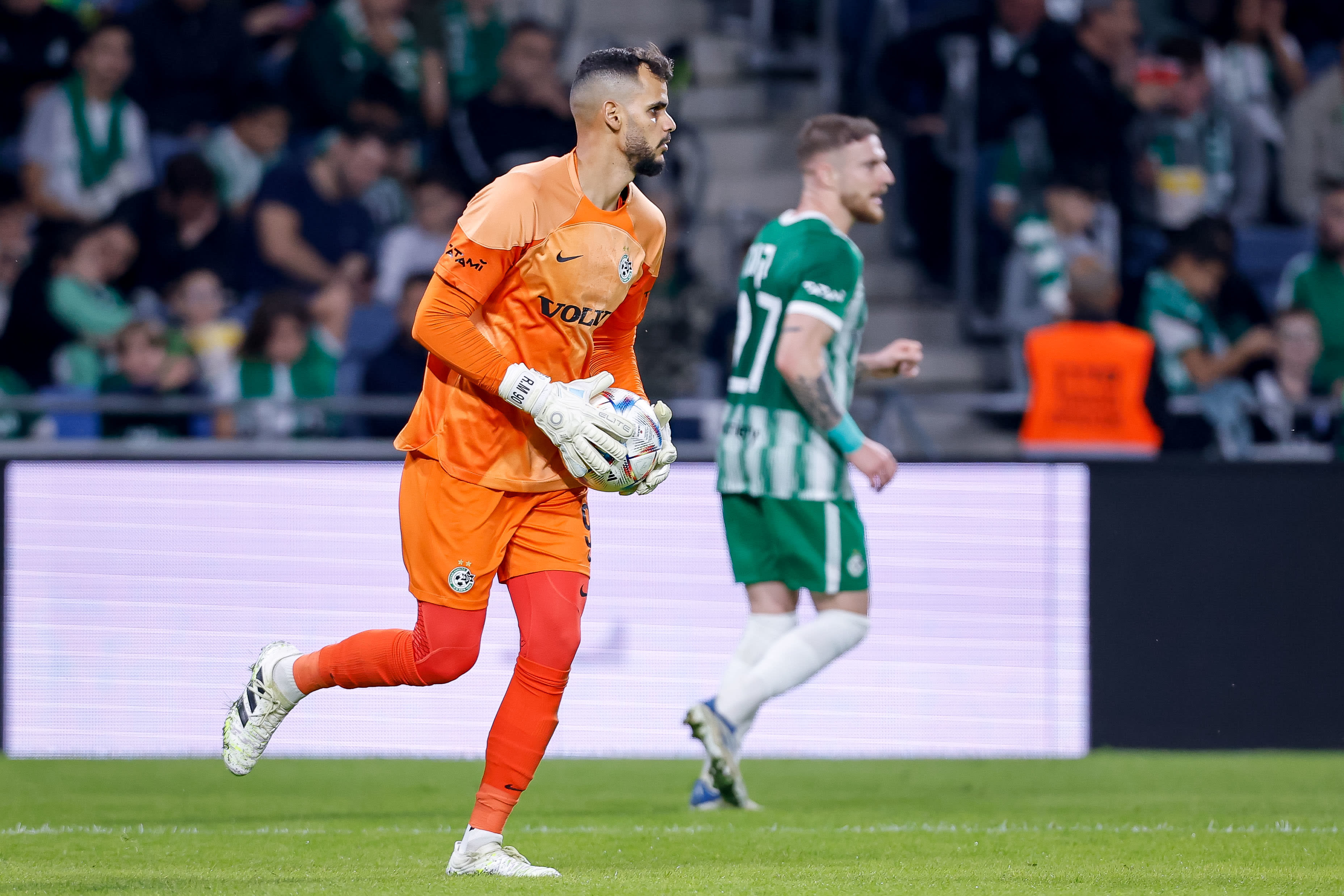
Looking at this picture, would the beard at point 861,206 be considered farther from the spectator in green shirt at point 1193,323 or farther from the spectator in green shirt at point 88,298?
the spectator in green shirt at point 88,298

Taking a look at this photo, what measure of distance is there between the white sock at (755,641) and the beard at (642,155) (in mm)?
2086

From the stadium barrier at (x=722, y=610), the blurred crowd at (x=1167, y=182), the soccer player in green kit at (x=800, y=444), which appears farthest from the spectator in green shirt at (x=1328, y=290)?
the soccer player in green kit at (x=800, y=444)

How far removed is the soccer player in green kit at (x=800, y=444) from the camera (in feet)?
19.2

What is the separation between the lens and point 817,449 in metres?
6.00

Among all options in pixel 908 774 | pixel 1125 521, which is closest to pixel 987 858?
pixel 908 774

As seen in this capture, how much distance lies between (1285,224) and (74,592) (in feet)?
27.8

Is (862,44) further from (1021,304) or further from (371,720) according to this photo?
(371,720)

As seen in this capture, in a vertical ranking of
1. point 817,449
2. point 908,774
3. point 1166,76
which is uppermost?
point 1166,76

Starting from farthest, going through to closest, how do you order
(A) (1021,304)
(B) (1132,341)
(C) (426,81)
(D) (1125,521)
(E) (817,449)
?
(C) (426,81) → (A) (1021,304) → (B) (1132,341) → (D) (1125,521) → (E) (817,449)

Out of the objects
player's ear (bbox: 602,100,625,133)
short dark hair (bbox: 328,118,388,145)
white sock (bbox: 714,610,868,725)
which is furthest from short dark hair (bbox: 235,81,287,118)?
player's ear (bbox: 602,100,625,133)

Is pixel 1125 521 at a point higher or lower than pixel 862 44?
lower

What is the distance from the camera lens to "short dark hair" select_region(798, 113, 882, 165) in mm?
6113

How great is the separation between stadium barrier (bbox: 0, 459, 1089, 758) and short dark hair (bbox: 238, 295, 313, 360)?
2087mm

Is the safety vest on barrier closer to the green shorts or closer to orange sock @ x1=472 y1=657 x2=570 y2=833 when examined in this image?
the green shorts
